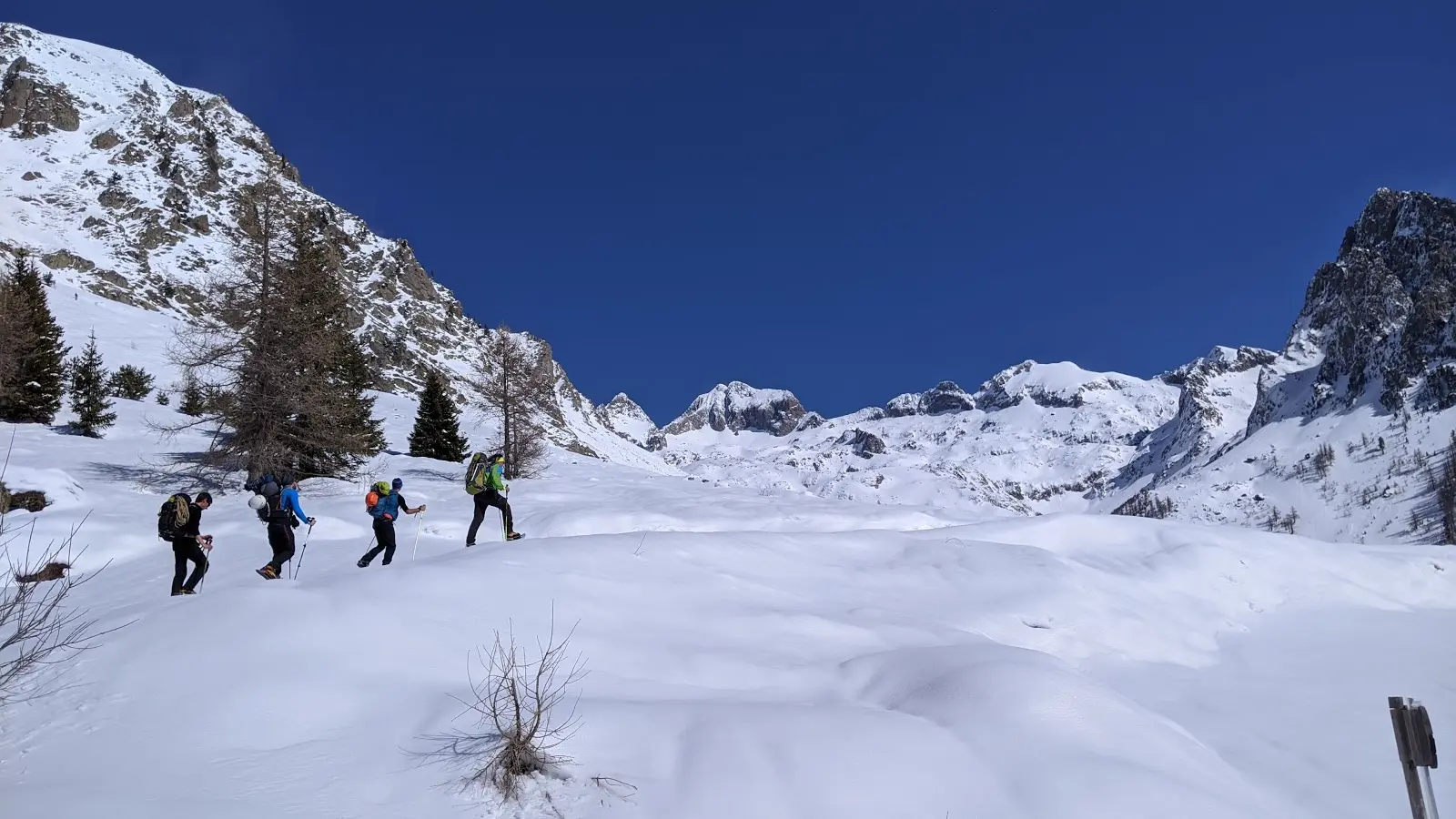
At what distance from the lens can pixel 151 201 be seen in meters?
100

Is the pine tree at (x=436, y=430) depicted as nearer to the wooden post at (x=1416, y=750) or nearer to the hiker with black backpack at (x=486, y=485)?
the hiker with black backpack at (x=486, y=485)

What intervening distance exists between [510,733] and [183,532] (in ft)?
25.2

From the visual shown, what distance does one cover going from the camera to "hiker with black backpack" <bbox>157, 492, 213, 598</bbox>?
998 centimetres

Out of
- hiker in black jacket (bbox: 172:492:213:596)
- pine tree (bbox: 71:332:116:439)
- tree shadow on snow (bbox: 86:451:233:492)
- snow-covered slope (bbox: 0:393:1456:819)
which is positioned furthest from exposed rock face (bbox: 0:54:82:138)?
hiker in black jacket (bbox: 172:492:213:596)

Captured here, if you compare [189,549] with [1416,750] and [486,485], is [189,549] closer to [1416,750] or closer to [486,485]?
[486,485]

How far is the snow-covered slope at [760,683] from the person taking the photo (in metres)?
4.93

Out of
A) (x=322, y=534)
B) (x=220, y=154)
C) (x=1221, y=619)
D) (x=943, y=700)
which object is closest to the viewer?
(x=943, y=700)

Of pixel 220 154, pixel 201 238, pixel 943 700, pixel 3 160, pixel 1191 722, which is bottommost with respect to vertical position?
pixel 1191 722

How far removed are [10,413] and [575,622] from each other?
96.8 ft

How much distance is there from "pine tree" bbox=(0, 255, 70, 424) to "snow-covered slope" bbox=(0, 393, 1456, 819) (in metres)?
14.6

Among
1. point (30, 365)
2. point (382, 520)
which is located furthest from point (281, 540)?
point (30, 365)

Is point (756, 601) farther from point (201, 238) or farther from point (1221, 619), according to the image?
point (201, 238)

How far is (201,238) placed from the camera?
3942 inches

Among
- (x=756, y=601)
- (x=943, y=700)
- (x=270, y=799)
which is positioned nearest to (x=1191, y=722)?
(x=943, y=700)
